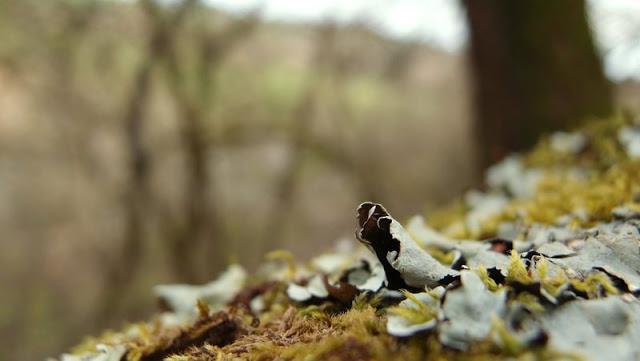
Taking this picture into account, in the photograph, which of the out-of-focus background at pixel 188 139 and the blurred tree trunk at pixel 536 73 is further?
the out-of-focus background at pixel 188 139

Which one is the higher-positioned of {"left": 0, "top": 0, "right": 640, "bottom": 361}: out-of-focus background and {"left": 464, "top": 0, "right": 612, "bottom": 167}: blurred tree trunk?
{"left": 0, "top": 0, "right": 640, "bottom": 361}: out-of-focus background

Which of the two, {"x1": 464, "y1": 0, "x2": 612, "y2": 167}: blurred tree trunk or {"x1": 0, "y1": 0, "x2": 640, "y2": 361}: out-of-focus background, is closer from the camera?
{"x1": 464, "y1": 0, "x2": 612, "y2": 167}: blurred tree trunk

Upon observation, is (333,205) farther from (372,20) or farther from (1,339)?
(1,339)

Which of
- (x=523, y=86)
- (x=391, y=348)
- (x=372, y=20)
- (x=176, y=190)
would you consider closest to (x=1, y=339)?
(x=176, y=190)

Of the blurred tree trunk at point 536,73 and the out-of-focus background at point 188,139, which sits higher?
the out-of-focus background at point 188,139
